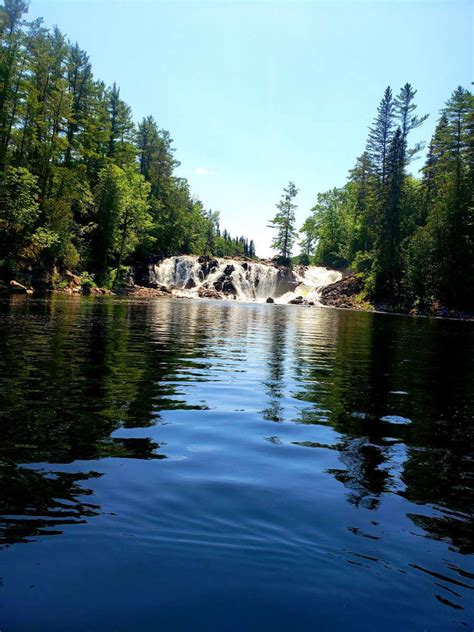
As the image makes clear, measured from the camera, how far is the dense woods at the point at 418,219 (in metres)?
47.0

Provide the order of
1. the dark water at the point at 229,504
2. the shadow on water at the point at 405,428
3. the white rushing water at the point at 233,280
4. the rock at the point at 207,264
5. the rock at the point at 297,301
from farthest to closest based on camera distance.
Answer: the rock at the point at 207,264 < the rock at the point at 297,301 < the white rushing water at the point at 233,280 < the shadow on water at the point at 405,428 < the dark water at the point at 229,504

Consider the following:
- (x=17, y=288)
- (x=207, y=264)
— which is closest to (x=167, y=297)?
(x=207, y=264)

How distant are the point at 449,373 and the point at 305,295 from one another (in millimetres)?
57950

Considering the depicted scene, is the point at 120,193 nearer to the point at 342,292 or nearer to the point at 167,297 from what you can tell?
the point at 167,297

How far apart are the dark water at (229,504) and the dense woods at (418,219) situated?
41.7 meters

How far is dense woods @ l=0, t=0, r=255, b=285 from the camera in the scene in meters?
40.2

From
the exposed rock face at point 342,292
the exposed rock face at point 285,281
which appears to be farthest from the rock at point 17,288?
the exposed rock face at point 285,281

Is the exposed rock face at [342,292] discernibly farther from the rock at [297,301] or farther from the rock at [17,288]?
the rock at [17,288]

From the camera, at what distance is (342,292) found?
65812 mm

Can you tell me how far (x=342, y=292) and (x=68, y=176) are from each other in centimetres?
3880

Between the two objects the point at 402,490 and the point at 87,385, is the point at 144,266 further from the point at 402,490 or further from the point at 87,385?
the point at 402,490

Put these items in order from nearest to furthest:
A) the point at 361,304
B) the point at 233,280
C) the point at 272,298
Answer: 1. the point at 361,304
2. the point at 233,280
3. the point at 272,298

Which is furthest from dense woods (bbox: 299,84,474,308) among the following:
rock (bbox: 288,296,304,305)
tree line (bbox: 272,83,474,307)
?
rock (bbox: 288,296,304,305)

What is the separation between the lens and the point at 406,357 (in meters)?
15.0
